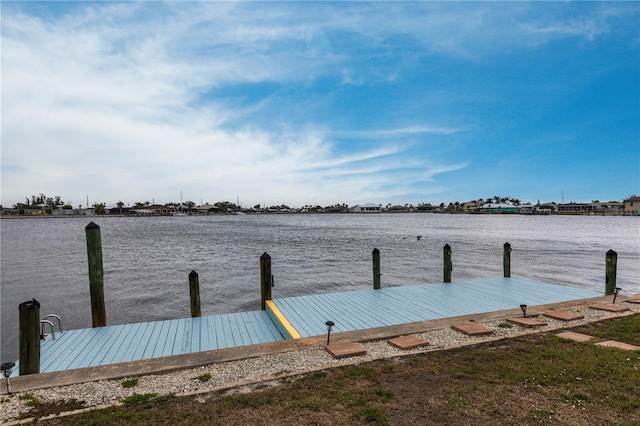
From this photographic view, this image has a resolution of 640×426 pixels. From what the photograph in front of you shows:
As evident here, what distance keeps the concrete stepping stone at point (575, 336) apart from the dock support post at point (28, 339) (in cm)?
1026

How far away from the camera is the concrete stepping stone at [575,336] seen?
650cm

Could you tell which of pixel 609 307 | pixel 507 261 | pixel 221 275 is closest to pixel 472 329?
pixel 609 307

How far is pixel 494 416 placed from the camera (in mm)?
4109

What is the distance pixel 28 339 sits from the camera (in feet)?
22.2

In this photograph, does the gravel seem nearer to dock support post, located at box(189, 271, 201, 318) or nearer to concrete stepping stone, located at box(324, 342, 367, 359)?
concrete stepping stone, located at box(324, 342, 367, 359)

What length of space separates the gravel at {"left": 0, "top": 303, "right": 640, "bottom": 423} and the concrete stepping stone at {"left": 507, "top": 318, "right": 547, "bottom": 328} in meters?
0.92

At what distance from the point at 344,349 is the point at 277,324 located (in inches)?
151

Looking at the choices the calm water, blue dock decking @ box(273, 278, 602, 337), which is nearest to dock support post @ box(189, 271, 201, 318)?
blue dock decking @ box(273, 278, 602, 337)

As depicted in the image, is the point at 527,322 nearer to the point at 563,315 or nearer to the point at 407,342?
the point at 563,315

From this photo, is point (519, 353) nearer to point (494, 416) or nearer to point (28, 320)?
point (494, 416)

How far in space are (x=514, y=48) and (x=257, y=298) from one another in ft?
120

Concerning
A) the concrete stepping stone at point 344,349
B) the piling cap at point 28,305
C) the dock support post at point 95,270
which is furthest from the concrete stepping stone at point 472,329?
the dock support post at point 95,270

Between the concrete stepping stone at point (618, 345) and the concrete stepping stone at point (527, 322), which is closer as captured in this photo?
the concrete stepping stone at point (618, 345)

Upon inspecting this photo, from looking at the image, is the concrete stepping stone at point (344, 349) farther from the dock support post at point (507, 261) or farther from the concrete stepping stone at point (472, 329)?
the dock support post at point (507, 261)
